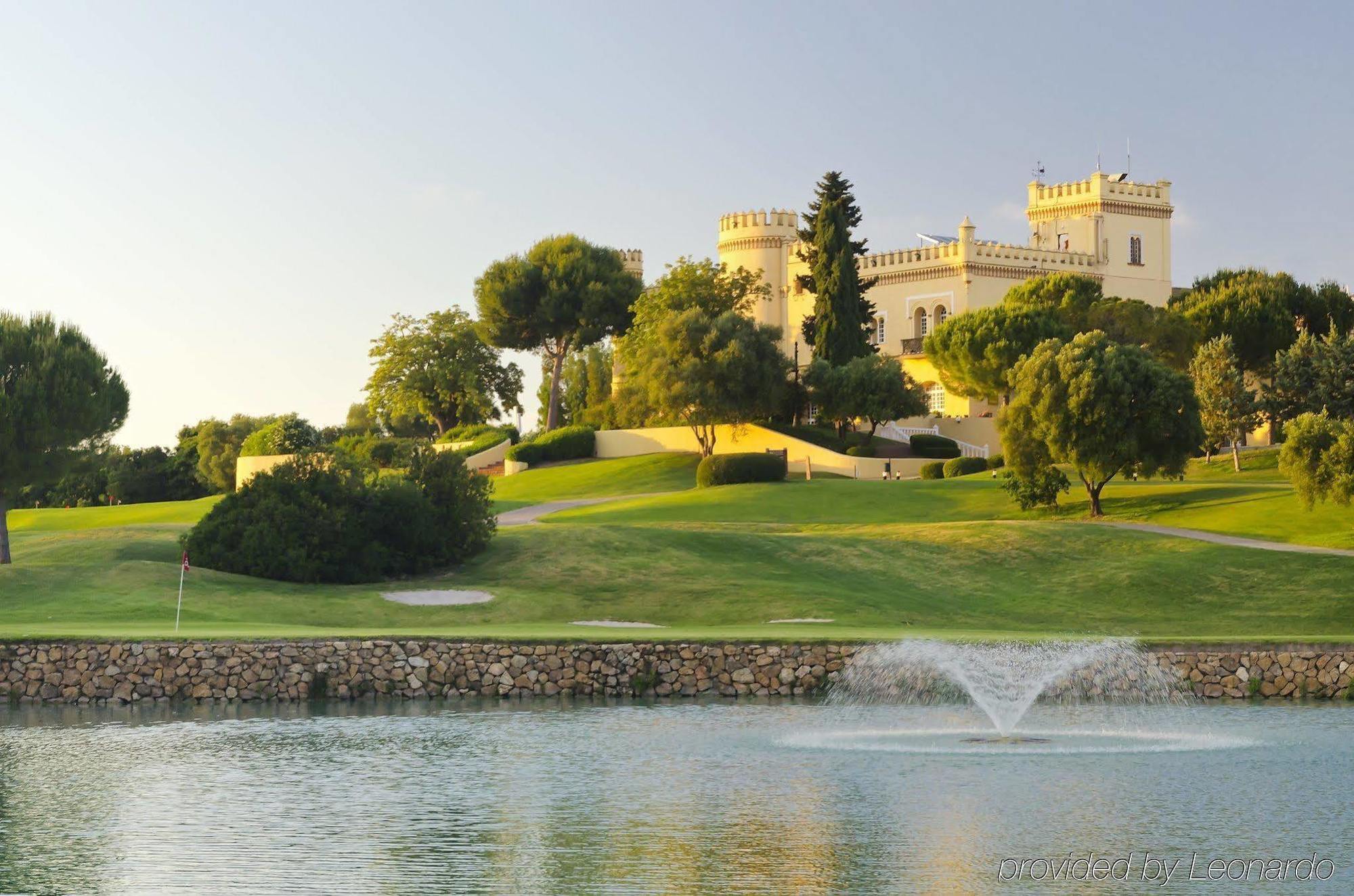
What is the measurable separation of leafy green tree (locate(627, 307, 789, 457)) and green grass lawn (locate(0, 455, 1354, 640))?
20.6 metres

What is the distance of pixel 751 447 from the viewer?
78625 millimetres

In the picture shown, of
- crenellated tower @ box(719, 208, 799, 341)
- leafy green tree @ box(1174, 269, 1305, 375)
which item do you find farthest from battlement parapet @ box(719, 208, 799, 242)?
leafy green tree @ box(1174, 269, 1305, 375)

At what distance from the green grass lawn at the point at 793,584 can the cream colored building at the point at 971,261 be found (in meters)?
46.6

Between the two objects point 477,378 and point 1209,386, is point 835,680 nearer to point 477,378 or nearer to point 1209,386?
point 1209,386

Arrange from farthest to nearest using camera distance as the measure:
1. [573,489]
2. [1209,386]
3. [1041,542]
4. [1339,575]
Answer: [573,489] < [1209,386] < [1041,542] < [1339,575]

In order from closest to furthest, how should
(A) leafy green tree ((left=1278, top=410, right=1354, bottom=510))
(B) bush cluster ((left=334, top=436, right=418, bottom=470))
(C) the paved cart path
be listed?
(C) the paved cart path
(A) leafy green tree ((left=1278, top=410, right=1354, bottom=510))
(B) bush cluster ((left=334, top=436, right=418, bottom=470))

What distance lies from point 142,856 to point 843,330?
72004mm

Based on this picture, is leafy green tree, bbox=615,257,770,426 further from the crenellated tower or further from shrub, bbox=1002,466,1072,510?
shrub, bbox=1002,466,1072,510

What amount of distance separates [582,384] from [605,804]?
3866 inches

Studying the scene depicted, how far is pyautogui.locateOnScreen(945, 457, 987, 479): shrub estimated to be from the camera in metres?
69.1

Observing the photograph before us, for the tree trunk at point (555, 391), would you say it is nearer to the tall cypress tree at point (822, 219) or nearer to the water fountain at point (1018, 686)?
the tall cypress tree at point (822, 219)

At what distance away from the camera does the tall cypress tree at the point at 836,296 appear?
276ft

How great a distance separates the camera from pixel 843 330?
277 feet

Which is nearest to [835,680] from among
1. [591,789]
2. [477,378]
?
[591,789]
